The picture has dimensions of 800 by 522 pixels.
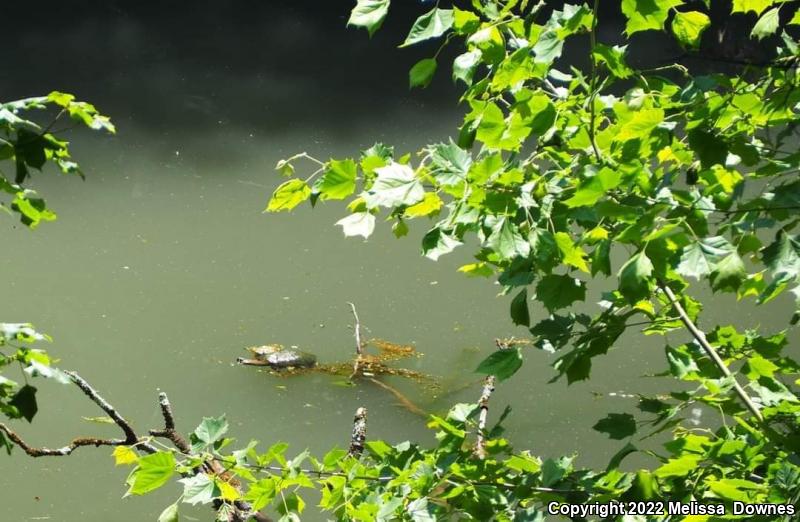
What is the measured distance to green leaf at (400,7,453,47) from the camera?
75 cm

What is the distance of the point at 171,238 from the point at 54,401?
846 mm

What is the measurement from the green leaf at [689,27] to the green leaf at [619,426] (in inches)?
13.1

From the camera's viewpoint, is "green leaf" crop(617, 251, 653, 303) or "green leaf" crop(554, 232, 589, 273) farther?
"green leaf" crop(554, 232, 589, 273)

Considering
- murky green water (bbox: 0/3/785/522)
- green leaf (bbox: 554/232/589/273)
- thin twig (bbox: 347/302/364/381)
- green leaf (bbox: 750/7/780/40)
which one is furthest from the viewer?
thin twig (bbox: 347/302/364/381)

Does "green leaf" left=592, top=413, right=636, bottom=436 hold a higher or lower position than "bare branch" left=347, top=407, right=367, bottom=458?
higher

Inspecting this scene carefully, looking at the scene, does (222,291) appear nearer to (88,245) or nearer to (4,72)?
(88,245)

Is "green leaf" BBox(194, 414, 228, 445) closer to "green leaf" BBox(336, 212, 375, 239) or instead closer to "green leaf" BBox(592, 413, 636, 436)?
"green leaf" BBox(336, 212, 375, 239)

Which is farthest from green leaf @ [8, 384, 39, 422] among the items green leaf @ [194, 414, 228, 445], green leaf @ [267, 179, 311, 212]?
green leaf @ [267, 179, 311, 212]

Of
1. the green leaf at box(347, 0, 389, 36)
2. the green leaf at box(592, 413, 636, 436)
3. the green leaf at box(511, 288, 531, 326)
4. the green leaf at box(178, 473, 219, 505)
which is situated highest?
the green leaf at box(347, 0, 389, 36)

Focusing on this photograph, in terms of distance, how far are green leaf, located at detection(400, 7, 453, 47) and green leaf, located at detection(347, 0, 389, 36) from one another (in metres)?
0.04

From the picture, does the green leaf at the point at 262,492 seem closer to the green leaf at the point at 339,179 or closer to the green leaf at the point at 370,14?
the green leaf at the point at 339,179

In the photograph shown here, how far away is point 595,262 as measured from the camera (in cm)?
71

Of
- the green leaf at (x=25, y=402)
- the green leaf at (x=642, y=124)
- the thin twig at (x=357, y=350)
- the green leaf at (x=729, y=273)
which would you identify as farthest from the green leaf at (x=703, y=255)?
the thin twig at (x=357, y=350)

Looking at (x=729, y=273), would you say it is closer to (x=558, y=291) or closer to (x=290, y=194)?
(x=558, y=291)
